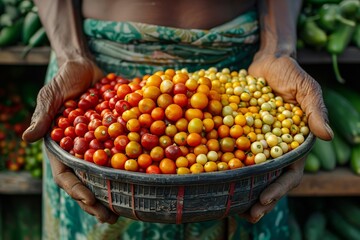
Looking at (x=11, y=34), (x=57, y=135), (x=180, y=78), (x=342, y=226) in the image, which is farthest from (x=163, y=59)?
(x=342, y=226)

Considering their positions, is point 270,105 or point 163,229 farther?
point 163,229

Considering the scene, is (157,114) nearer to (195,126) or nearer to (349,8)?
(195,126)

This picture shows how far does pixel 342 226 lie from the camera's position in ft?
7.96

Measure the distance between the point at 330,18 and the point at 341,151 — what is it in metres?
0.61

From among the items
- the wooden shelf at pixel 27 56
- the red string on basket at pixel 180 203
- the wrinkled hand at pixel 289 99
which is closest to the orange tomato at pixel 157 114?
the red string on basket at pixel 180 203

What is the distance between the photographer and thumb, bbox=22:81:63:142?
1.39 metres

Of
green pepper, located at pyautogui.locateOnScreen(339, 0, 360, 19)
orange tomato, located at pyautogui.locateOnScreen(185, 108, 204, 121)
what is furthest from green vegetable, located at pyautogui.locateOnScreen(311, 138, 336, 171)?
orange tomato, located at pyautogui.locateOnScreen(185, 108, 204, 121)

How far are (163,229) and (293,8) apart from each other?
39.3 inches

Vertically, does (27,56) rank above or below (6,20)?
below

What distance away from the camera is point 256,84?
1.59 metres

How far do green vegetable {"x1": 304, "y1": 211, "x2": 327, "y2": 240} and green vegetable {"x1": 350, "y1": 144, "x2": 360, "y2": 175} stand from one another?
12.2 inches

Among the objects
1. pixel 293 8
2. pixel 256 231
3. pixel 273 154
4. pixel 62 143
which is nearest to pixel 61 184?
pixel 62 143

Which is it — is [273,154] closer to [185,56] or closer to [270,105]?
[270,105]

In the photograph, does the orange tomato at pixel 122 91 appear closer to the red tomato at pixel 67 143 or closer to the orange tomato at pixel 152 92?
the orange tomato at pixel 152 92
